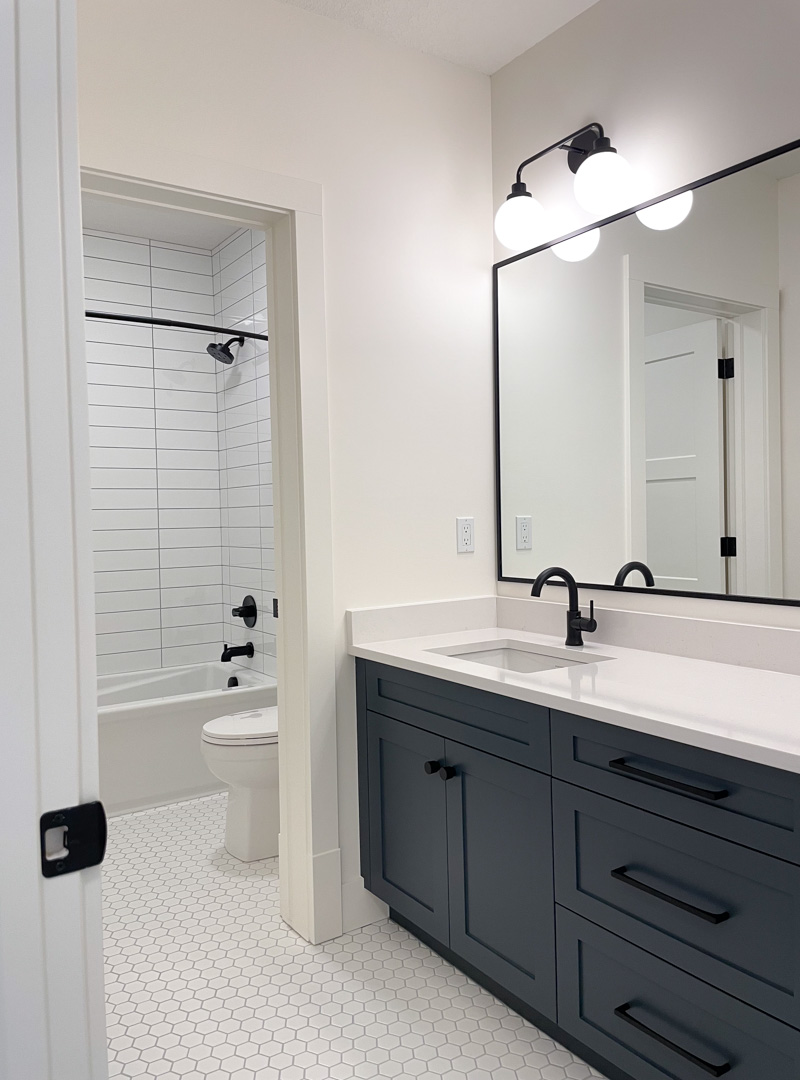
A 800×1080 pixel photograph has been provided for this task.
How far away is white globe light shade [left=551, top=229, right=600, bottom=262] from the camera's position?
2.29 meters

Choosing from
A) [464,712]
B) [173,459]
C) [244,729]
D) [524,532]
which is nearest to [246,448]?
[173,459]

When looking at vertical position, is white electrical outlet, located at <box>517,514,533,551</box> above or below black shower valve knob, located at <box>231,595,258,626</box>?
above

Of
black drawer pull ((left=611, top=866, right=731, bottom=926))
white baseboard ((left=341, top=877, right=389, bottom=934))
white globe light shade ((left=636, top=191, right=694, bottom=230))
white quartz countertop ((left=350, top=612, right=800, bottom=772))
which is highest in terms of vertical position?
white globe light shade ((left=636, top=191, right=694, bottom=230))

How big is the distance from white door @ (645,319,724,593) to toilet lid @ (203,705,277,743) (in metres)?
1.47

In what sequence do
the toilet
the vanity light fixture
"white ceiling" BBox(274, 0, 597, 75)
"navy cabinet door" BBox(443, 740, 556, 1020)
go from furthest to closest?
the toilet
"white ceiling" BBox(274, 0, 597, 75)
the vanity light fixture
"navy cabinet door" BBox(443, 740, 556, 1020)

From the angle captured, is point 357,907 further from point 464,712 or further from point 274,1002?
point 464,712

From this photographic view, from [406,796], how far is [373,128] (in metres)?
1.92

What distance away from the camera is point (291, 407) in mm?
2312

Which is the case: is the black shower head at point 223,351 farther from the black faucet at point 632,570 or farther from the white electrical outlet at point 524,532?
the black faucet at point 632,570

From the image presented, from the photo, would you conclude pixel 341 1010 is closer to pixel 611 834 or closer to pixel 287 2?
pixel 611 834

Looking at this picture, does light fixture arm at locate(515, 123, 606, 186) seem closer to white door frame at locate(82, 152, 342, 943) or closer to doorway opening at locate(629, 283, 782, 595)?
doorway opening at locate(629, 283, 782, 595)

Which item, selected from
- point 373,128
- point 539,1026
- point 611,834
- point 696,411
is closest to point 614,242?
point 696,411

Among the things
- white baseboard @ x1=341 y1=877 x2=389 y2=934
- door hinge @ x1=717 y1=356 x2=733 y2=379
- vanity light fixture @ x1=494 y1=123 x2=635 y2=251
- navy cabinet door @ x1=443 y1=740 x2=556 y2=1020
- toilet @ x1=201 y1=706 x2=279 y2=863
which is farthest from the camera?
toilet @ x1=201 y1=706 x2=279 y2=863

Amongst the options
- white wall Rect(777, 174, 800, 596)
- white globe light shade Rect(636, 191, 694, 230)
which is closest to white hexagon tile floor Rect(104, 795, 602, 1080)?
white wall Rect(777, 174, 800, 596)
